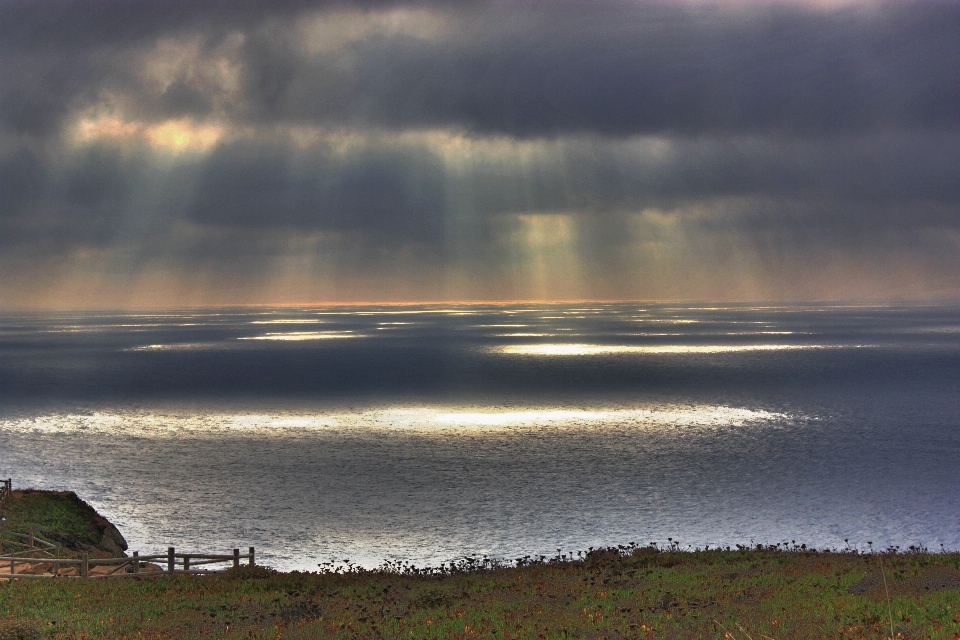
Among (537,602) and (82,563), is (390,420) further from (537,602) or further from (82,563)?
(537,602)

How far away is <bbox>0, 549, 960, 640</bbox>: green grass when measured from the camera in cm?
1772

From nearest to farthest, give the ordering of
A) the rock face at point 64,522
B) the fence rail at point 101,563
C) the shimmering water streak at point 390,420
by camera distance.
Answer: the fence rail at point 101,563, the rock face at point 64,522, the shimmering water streak at point 390,420

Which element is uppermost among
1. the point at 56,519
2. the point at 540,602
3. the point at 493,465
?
the point at 493,465

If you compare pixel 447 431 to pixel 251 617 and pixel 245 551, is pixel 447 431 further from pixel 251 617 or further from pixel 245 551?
pixel 251 617

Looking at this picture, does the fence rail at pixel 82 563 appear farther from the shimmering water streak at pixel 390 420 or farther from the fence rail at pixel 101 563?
the shimmering water streak at pixel 390 420

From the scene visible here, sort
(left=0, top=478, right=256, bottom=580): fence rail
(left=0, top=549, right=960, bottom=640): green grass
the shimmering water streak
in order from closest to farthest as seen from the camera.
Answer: (left=0, top=549, right=960, bottom=640): green grass → (left=0, top=478, right=256, bottom=580): fence rail → the shimmering water streak

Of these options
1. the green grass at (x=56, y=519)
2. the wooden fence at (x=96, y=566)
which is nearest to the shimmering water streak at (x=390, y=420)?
the green grass at (x=56, y=519)

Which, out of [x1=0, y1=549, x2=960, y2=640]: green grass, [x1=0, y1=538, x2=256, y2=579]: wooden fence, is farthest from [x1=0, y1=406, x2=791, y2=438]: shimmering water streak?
[x1=0, y1=549, x2=960, y2=640]: green grass

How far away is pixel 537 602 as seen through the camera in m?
22.5

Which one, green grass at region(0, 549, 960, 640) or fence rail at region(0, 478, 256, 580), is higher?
fence rail at region(0, 478, 256, 580)

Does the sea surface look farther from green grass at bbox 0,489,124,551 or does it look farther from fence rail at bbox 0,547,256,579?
fence rail at bbox 0,547,256,579

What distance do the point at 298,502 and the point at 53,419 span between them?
6314 centimetres

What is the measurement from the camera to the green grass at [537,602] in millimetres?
17719

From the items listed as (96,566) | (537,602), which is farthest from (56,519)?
(537,602)
